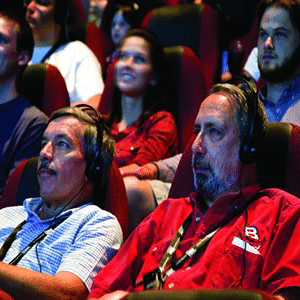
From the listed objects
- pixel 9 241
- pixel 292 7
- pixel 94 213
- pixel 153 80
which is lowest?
pixel 9 241

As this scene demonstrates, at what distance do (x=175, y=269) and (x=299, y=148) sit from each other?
0.41 meters

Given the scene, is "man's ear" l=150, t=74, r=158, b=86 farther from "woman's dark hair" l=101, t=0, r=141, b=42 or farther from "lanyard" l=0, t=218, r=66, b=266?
"lanyard" l=0, t=218, r=66, b=266

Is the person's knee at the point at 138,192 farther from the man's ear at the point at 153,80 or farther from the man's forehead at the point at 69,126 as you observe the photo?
the man's ear at the point at 153,80

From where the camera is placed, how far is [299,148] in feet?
6.12

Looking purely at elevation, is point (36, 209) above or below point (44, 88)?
below

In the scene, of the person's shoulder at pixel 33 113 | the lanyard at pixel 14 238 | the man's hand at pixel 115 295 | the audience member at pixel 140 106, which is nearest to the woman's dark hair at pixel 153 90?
the audience member at pixel 140 106

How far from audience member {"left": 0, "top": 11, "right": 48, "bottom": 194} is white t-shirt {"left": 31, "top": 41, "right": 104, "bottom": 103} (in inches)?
16.8

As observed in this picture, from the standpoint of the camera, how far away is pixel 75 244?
1.90 meters

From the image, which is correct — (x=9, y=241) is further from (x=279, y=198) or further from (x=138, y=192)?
(x=279, y=198)

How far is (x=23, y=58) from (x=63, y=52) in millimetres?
560

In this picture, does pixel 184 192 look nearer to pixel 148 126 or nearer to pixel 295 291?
pixel 295 291

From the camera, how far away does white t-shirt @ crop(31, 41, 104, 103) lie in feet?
10.5

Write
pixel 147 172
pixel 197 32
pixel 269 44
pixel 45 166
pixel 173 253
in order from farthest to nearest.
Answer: pixel 197 32, pixel 269 44, pixel 147 172, pixel 45 166, pixel 173 253

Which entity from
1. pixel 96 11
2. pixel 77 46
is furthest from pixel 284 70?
pixel 96 11
